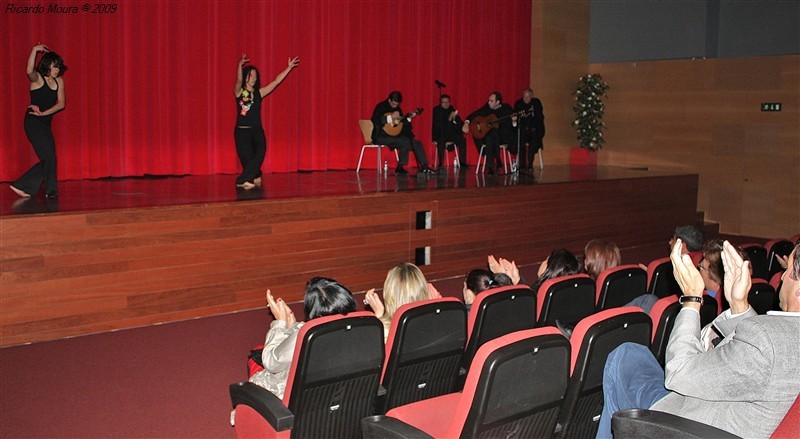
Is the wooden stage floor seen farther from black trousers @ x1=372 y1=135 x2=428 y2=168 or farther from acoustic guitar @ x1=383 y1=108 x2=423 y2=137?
acoustic guitar @ x1=383 y1=108 x2=423 y2=137

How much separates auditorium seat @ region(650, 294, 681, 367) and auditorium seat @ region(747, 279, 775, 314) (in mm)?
751

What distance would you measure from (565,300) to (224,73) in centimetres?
678

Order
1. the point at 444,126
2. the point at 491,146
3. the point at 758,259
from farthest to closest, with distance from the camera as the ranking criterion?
the point at 444,126, the point at 491,146, the point at 758,259

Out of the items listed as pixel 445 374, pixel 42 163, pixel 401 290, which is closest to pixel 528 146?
pixel 42 163

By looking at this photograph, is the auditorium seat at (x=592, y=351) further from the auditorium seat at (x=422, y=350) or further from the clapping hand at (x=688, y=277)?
the auditorium seat at (x=422, y=350)

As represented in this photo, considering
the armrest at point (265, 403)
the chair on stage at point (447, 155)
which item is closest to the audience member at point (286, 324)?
the armrest at point (265, 403)

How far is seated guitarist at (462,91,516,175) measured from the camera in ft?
33.8

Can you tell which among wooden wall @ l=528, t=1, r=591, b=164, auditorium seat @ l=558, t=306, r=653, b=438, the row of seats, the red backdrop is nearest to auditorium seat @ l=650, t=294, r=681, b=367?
the row of seats

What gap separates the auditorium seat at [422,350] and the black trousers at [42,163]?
14.3ft

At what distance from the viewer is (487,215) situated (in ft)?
26.2

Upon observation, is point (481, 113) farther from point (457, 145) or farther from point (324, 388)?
point (324, 388)

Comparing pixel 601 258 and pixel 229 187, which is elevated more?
pixel 229 187

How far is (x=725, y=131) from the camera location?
11.6 metres

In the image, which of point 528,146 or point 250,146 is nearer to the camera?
point 250,146
